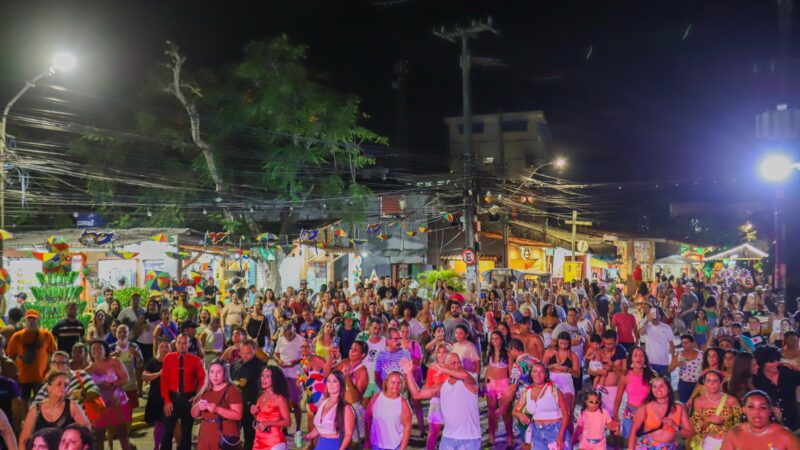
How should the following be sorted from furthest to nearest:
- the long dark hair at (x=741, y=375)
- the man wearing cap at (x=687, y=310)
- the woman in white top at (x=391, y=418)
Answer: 1. the man wearing cap at (x=687, y=310)
2. the long dark hair at (x=741, y=375)
3. the woman in white top at (x=391, y=418)

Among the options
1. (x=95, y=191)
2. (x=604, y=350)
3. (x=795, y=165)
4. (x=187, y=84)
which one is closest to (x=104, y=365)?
(x=604, y=350)

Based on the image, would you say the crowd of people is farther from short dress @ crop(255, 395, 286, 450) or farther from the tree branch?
the tree branch

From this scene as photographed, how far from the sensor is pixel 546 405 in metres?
6.91

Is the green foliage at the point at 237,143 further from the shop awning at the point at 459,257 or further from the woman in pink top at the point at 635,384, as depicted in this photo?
the woman in pink top at the point at 635,384

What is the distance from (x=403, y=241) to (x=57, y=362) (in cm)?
2942

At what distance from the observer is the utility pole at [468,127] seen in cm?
2233

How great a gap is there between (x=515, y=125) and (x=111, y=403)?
157 feet

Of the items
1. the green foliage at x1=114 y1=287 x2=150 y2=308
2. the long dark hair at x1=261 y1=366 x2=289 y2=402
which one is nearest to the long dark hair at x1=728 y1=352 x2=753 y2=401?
the long dark hair at x1=261 y1=366 x2=289 y2=402

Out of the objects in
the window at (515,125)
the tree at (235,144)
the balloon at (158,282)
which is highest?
the window at (515,125)

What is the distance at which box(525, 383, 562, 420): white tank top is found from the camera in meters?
6.89

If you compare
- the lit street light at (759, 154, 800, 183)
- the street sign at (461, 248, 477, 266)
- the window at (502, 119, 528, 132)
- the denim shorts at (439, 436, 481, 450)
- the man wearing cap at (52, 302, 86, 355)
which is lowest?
the denim shorts at (439, 436, 481, 450)

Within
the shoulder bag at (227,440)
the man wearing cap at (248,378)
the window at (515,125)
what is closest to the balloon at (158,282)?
the man wearing cap at (248,378)

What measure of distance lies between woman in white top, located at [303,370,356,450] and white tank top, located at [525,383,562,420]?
1.89 metres

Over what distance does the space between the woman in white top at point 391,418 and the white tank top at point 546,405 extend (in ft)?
4.59
